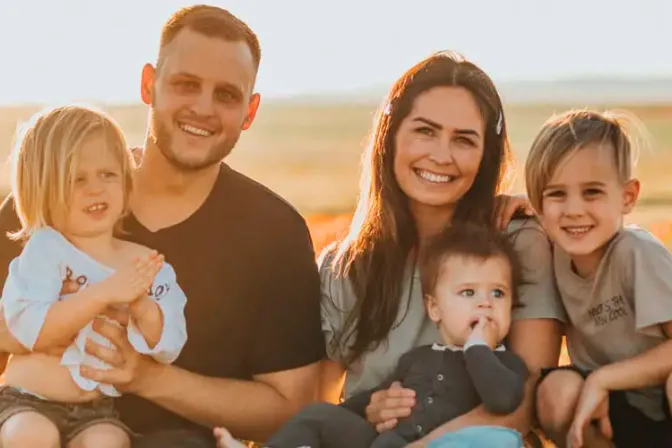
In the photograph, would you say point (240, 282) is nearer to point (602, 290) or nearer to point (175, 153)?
point (175, 153)

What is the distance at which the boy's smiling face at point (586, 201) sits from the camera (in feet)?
8.76

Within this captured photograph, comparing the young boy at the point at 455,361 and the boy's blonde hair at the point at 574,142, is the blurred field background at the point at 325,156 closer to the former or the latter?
the boy's blonde hair at the point at 574,142

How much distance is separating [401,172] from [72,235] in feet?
3.11

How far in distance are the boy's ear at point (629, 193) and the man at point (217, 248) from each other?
3.04 feet

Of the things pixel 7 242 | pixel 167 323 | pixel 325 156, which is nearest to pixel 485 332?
pixel 167 323

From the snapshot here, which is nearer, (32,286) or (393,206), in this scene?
(32,286)

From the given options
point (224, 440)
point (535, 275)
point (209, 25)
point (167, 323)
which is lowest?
point (224, 440)

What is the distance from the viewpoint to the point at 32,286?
2.52 meters

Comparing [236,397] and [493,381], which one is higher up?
[493,381]

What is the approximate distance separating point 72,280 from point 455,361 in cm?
104

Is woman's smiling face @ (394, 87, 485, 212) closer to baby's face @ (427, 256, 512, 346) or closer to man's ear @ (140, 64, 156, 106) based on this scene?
baby's face @ (427, 256, 512, 346)

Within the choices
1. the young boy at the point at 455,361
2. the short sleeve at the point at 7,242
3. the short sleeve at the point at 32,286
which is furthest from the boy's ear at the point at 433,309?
the short sleeve at the point at 7,242

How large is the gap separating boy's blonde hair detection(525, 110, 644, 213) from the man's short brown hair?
893 mm

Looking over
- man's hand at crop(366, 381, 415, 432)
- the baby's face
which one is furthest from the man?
the baby's face
